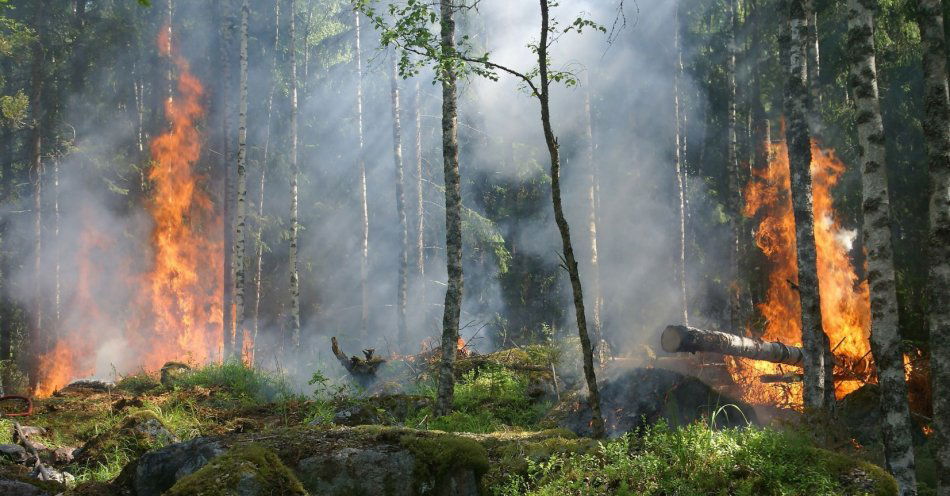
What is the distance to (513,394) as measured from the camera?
12562mm

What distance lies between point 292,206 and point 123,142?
885 centimetres

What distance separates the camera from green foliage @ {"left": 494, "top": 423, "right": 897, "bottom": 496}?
4.59m

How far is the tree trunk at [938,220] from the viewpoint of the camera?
6.83m

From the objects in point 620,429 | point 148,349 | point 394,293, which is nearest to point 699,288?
point 394,293

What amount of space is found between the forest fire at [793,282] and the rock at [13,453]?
1134 centimetres

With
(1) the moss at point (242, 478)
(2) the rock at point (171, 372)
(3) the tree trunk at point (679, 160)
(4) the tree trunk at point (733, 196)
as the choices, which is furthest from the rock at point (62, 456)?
(3) the tree trunk at point (679, 160)

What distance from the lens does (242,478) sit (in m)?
3.74

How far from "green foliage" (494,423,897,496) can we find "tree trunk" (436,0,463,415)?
5.30 meters

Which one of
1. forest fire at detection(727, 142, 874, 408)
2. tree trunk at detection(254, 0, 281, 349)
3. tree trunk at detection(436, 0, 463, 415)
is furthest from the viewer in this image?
tree trunk at detection(254, 0, 281, 349)

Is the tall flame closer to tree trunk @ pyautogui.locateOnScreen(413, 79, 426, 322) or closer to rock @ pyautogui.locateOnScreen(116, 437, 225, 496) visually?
tree trunk @ pyautogui.locateOnScreen(413, 79, 426, 322)

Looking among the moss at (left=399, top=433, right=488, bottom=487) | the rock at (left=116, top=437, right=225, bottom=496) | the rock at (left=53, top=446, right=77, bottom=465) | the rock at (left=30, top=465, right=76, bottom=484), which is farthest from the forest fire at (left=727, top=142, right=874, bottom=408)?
the rock at (left=53, top=446, right=77, bottom=465)

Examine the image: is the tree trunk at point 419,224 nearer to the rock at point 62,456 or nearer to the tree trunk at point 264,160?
the tree trunk at point 264,160

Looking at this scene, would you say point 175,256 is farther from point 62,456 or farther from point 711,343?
point 711,343

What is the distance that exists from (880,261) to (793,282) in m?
9.29
